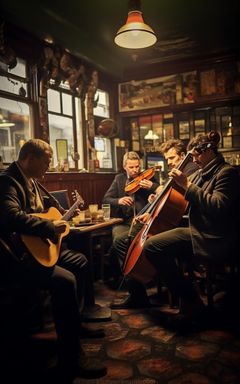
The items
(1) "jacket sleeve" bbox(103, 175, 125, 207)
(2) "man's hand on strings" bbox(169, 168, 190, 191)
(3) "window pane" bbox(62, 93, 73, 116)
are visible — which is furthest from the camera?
(3) "window pane" bbox(62, 93, 73, 116)

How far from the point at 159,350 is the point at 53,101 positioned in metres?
3.92

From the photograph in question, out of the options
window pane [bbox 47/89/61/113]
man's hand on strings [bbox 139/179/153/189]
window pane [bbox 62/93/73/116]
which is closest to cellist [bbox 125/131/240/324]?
man's hand on strings [bbox 139/179/153/189]

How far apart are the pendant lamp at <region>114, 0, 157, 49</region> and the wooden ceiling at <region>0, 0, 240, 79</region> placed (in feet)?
3.52

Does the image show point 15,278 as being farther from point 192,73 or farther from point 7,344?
point 192,73

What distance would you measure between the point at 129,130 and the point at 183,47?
189cm

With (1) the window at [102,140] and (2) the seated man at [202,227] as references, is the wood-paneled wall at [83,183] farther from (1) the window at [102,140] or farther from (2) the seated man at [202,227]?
(2) the seated man at [202,227]

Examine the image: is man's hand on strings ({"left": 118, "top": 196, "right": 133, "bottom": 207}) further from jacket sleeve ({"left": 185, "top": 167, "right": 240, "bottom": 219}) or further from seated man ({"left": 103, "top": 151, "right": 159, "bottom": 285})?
jacket sleeve ({"left": 185, "top": 167, "right": 240, "bottom": 219})

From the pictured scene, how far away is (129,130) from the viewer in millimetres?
6766

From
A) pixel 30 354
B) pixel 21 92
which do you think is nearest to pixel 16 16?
pixel 21 92

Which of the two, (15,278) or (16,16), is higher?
(16,16)

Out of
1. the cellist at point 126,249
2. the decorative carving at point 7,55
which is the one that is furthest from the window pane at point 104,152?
the cellist at point 126,249

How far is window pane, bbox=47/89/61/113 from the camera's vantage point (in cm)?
497

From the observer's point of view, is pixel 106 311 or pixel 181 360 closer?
pixel 181 360

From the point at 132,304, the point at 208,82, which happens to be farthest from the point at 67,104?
the point at 132,304
